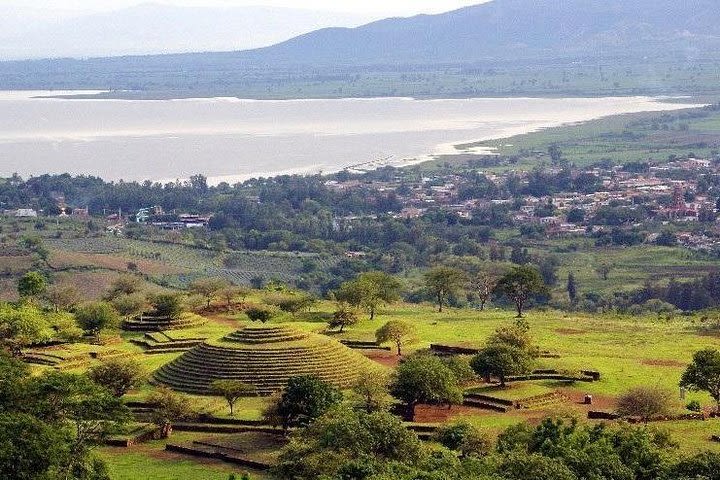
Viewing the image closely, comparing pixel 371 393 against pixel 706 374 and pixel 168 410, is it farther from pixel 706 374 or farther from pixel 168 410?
pixel 706 374

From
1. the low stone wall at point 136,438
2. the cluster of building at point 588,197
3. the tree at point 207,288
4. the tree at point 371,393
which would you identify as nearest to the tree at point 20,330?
the low stone wall at point 136,438

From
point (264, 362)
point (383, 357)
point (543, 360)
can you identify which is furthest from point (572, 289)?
point (264, 362)

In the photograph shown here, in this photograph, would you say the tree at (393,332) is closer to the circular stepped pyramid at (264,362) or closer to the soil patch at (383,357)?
the soil patch at (383,357)

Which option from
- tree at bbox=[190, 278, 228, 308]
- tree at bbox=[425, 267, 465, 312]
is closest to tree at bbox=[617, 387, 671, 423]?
tree at bbox=[425, 267, 465, 312]

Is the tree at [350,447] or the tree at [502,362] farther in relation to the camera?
the tree at [502,362]

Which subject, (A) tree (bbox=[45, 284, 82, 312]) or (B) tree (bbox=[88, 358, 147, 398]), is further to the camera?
(A) tree (bbox=[45, 284, 82, 312])

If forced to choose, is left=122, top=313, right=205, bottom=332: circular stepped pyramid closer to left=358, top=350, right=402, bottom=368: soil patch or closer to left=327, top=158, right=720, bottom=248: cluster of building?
left=358, top=350, right=402, bottom=368: soil patch
